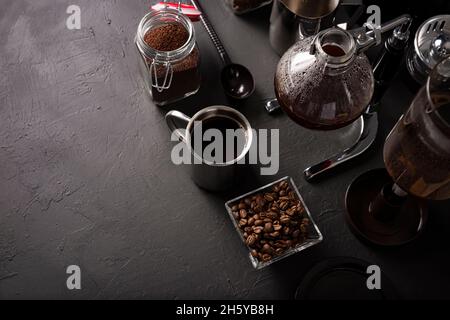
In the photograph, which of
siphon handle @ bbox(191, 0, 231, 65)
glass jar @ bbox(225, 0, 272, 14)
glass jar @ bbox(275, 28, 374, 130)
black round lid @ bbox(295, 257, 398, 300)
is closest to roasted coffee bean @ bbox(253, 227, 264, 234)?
black round lid @ bbox(295, 257, 398, 300)

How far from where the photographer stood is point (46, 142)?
96cm

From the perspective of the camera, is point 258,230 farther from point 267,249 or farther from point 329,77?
point 329,77

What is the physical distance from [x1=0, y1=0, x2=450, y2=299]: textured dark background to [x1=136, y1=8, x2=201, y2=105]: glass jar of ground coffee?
65 mm

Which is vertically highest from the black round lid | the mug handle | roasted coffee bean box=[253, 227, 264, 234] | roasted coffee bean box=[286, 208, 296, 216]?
the mug handle

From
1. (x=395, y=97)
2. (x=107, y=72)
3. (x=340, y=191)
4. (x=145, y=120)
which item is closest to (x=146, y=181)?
(x=145, y=120)

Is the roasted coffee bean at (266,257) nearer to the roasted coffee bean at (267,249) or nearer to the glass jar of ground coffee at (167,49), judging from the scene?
the roasted coffee bean at (267,249)

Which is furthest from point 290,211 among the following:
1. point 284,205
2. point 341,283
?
point 341,283

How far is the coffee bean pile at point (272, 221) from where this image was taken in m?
0.86

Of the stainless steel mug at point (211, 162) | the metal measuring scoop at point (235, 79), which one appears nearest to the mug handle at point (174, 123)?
the stainless steel mug at point (211, 162)

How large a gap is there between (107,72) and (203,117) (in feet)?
0.80

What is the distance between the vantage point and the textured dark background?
0.89 m

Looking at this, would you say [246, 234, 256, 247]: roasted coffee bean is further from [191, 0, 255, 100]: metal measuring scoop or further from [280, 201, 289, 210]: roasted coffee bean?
[191, 0, 255, 100]: metal measuring scoop

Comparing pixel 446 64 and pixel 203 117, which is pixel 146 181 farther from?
pixel 446 64

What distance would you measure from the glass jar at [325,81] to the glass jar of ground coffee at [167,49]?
0.74 feet
